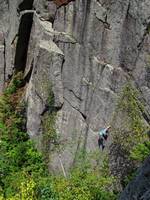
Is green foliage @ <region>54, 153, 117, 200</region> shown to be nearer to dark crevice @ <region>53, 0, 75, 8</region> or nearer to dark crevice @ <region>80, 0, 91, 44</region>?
dark crevice @ <region>80, 0, 91, 44</region>

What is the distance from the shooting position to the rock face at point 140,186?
980 centimetres

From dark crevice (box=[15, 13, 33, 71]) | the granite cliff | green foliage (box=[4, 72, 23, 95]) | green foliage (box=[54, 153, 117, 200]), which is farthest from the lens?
green foliage (box=[4, 72, 23, 95])

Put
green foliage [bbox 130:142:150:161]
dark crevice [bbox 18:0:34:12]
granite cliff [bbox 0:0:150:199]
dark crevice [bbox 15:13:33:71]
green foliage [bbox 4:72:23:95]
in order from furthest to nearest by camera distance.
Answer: green foliage [bbox 4:72:23:95], dark crevice [bbox 15:13:33:71], dark crevice [bbox 18:0:34:12], granite cliff [bbox 0:0:150:199], green foliage [bbox 130:142:150:161]

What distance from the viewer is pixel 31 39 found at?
74.6 ft

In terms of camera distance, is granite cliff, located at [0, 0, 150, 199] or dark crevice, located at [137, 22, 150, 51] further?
granite cliff, located at [0, 0, 150, 199]

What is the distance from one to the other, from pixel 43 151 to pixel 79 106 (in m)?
2.38

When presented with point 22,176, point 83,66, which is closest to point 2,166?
point 22,176

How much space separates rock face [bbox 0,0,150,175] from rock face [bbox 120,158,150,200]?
6956 millimetres

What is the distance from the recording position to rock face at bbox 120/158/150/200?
980 cm

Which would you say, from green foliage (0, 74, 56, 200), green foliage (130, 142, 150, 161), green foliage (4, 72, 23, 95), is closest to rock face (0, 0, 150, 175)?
green foliage (4, 72, 23, 95)

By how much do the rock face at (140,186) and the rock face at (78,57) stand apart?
6.96 metres

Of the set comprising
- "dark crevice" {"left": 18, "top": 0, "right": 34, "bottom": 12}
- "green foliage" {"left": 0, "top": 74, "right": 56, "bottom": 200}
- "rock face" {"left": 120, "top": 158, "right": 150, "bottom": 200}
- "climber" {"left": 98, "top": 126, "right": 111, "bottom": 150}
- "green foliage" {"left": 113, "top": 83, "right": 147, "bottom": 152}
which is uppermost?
"dark crevice" {"left": 18, "top": 0, "right": 34, "bottom": 12}

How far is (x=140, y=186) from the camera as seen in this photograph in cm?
994

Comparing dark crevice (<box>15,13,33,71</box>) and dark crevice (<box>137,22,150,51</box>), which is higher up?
dark crevice (<box>137,22,150,51</box>)
